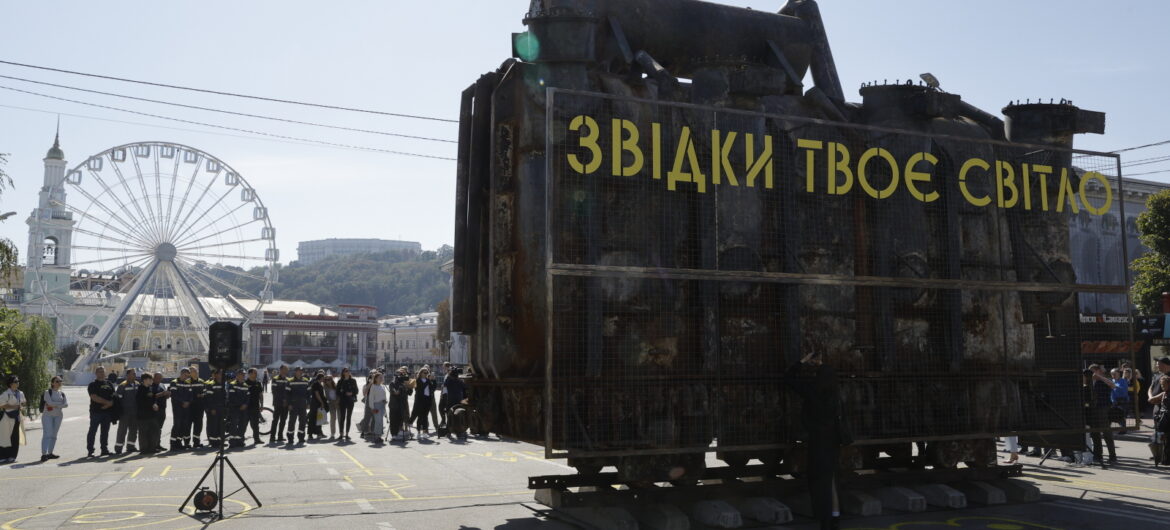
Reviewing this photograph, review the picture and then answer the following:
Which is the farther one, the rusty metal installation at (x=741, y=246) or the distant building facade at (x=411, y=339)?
the distant building facade at (x=411, y=339)

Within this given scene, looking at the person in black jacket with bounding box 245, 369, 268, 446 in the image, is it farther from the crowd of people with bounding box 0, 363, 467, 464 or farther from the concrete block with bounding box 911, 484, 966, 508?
the concrete block with bounding box 911, 484, 966, 508

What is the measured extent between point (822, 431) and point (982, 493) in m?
3.02

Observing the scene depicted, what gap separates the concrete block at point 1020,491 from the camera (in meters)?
10.7

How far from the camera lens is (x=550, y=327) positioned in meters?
7.95

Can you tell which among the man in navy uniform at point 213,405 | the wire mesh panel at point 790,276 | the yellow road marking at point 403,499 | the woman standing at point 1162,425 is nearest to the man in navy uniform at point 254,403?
the man in navy uniform at point 213,405

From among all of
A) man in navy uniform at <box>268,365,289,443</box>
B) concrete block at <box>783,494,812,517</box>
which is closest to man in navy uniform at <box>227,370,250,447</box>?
man in navy uniform at <box>268,365,289,443</box>

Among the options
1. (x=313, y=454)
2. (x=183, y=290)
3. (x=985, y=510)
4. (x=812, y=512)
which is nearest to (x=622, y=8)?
(x=812, y=512)

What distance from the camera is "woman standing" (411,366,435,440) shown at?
2280cm

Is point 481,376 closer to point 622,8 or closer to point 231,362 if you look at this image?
point 231,362

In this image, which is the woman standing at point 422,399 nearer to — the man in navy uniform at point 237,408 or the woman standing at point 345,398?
the woman standing at point 345,398

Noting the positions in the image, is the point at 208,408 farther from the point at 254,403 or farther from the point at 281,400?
the point at 281,400

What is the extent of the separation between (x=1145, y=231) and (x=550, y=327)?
38.8 m

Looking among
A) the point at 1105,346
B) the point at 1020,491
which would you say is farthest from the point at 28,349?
the point at 1105,346

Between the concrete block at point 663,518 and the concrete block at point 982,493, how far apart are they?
13.1 feet
